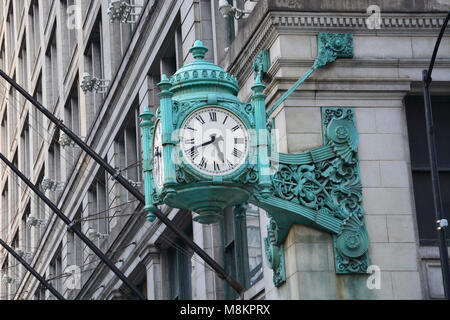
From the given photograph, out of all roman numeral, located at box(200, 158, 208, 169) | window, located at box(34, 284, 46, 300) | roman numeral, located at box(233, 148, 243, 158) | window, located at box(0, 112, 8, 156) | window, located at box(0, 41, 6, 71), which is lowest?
roman numeral, located at box(200, 158, 208, 169)

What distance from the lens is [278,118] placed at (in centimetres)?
2061

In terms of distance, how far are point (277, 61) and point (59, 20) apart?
3121cm

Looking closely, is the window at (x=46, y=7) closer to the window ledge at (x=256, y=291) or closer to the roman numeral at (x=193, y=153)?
the window ledge at (x=256, y=291)

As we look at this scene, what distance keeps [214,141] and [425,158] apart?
21.6 feet

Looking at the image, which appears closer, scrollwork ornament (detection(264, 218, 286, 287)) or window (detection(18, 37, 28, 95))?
scrollwork ornament (detection(264, 218, 286, 287))

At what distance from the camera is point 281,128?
2039 cm

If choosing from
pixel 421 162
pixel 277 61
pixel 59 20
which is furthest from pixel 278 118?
pixel 59 20

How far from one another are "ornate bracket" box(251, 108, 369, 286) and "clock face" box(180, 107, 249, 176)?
9.22 ft

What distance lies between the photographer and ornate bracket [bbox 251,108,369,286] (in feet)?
63.1

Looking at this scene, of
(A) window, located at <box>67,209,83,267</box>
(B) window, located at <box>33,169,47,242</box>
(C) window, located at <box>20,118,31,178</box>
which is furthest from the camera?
(C) window, located at <box>20,118,31,178</box>

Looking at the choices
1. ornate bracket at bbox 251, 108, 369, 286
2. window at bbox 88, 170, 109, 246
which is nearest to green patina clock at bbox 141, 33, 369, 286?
ornate bracket at bbox 251, 108, 369, 286

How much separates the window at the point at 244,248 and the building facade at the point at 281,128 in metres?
0.03

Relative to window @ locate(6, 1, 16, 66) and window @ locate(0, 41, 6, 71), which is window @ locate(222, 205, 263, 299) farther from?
window @ locate(0, 41, 6, 71)

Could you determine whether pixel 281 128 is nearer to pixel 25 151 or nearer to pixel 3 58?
pixel 25 151
